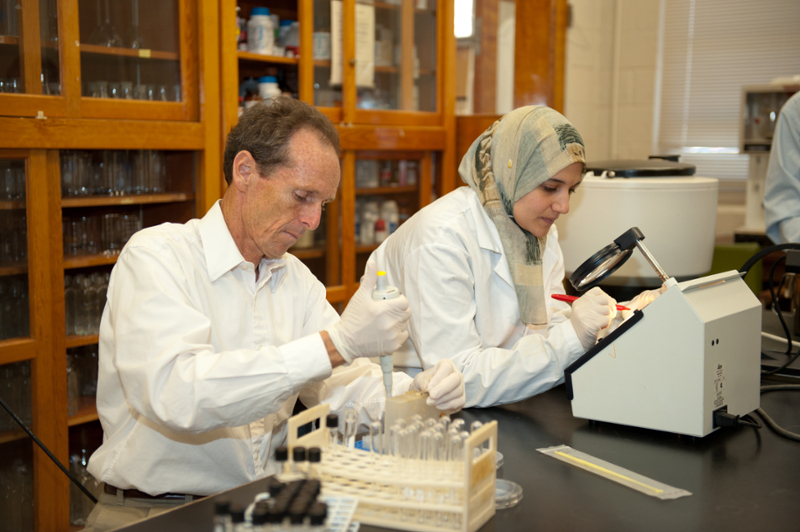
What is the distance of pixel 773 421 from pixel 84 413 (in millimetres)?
1899

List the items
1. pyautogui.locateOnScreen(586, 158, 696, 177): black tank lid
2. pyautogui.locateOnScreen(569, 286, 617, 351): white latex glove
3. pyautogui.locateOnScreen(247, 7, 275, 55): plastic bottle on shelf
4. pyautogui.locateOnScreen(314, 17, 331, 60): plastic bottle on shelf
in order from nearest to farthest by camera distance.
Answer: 1. pyautogui.locateOnScreen(569, 286, 617, 351): white latex glove
2. pyautogui.locateOnScreen(586, 158, 696, 177): black tank lid
3. pyautogui.locateOnScreen(247, 7, 275, 55): plastic bottle on shelf
4. pyautogui.locateOnScreen(314, 17, 331, 60): plastic bottle on shelf

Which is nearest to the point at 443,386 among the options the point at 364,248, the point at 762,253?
the point at 762,253

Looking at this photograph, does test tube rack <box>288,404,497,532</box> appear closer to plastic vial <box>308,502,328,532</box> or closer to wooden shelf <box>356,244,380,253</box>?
plastic vial <box>308,502,328,532</box>

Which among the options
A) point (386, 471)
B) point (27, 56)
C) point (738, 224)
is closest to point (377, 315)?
point (386, 471)

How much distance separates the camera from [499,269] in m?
1.61

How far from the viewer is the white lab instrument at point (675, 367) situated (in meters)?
1.13

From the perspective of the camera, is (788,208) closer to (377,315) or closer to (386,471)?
(377,315)

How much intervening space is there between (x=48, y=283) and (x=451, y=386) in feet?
4.52

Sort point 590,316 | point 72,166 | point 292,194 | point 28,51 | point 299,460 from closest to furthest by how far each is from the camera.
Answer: point 299,460, point 292,194, point 590,316, point 28,51, point 72,166

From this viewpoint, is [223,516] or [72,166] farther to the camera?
[72,166]

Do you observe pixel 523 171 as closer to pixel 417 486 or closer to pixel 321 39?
pixel 417 486

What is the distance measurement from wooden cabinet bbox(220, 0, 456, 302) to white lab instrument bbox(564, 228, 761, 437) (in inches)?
62.3

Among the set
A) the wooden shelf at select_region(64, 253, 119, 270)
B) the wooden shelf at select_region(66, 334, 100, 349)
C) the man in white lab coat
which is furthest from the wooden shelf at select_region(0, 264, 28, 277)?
the man in white lab coat

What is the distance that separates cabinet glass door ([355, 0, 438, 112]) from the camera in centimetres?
283
